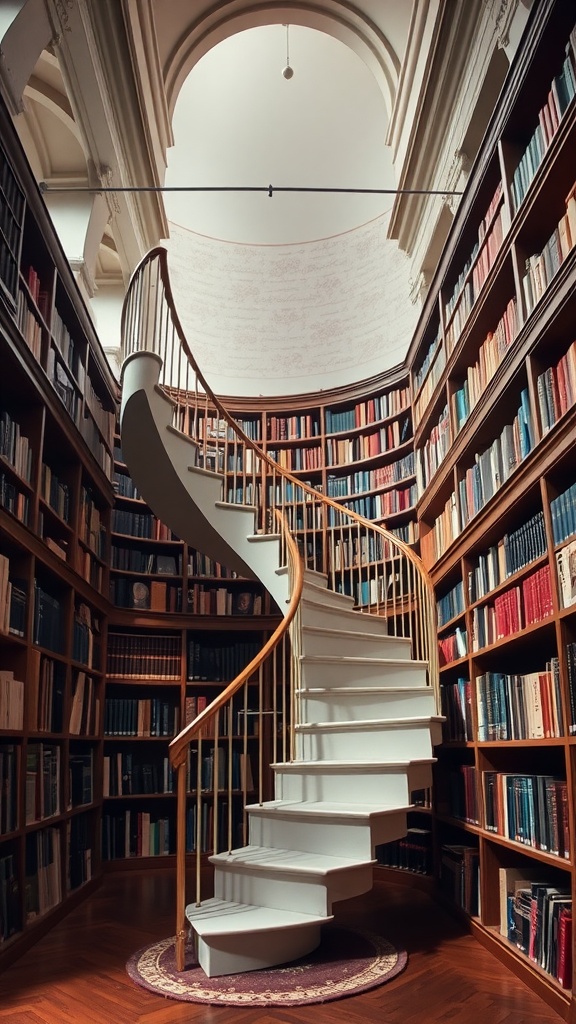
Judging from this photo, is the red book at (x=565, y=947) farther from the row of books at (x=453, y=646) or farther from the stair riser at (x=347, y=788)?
the row of books at (x=453, y=646)

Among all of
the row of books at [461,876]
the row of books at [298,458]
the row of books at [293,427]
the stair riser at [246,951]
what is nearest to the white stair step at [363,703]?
the row of books at [461,876]

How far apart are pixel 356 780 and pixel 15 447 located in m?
2.11

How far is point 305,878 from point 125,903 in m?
1.62

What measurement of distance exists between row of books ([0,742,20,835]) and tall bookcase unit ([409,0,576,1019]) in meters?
1.94

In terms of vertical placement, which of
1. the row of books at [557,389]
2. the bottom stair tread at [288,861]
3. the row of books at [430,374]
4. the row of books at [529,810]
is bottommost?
the bottom stair tread at [288,861]

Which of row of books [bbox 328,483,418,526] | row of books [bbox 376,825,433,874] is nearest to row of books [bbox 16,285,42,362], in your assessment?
row of books [bbox 328,483,418,526]

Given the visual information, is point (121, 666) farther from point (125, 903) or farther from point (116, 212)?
point (116, 212)

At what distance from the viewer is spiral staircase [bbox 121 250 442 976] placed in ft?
8.98

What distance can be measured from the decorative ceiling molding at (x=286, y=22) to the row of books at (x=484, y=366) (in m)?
2.92

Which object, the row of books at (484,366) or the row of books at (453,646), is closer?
the row of books at (484,366)

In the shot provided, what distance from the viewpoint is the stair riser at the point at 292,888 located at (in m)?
2.72

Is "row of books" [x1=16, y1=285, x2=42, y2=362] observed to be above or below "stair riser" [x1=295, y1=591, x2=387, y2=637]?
above

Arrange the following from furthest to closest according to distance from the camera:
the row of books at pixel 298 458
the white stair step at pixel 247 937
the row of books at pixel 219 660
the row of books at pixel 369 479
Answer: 1. the row of books at pixel 298 458
2. the row of books at pixel 219 660
3. the row of books at pixel 369 479
4. the white stair step at pixel 247 937

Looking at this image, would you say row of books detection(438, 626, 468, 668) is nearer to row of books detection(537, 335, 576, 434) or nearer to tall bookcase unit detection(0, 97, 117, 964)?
row of books detection(537, 335, 576, 434)
